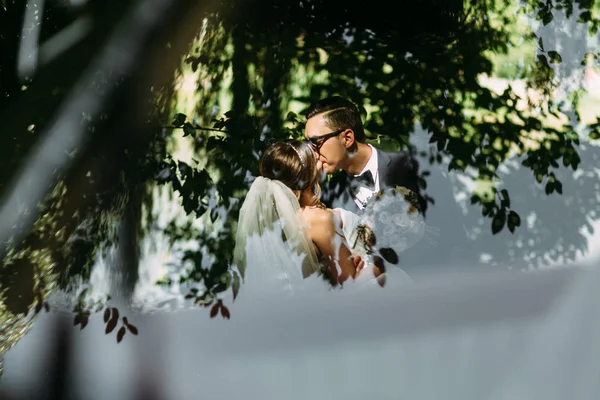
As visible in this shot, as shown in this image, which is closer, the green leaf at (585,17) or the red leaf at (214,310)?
the red leaf at (214,310)

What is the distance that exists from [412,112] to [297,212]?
42cm

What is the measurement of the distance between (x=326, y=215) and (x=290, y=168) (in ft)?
0.53

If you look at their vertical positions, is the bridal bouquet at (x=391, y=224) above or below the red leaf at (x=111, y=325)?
above

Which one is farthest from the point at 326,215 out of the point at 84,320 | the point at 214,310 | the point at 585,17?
the point at 585,17

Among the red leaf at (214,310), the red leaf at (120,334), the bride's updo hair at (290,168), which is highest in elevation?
the bride's updo hair at (290,168)

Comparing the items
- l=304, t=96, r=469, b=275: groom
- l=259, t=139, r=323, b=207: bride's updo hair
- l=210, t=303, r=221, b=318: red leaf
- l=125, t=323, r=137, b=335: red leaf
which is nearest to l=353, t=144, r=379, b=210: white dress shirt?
l=304, t=96, r=469, b=275: groom

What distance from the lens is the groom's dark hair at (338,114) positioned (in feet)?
6.07

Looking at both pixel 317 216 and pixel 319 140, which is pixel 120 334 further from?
pixel 319 140

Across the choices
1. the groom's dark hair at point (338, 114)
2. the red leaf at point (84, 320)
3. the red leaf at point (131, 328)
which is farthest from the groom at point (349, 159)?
the red leaf at point (84, 320)

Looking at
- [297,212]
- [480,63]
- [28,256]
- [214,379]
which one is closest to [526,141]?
[480,63]

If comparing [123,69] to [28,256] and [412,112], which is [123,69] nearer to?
[28,256]

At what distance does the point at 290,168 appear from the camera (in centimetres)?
184

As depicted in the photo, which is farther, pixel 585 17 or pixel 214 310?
pixel 585 17

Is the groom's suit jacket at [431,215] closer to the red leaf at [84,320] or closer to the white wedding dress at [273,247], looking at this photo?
the white wedding dress at [273,247]
